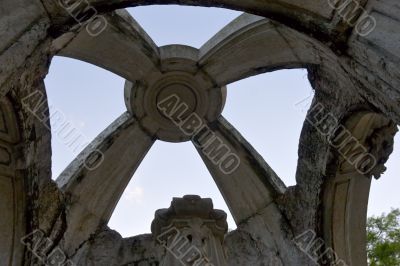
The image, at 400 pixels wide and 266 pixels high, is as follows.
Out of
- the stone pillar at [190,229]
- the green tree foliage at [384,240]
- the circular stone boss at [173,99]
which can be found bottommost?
the stone pillar at [190,229]

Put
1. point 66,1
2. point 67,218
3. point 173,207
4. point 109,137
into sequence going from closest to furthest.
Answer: point 66,1 < point 173,207 < point 67,218 < point 109,137

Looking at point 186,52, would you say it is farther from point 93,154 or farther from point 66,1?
point 66,1

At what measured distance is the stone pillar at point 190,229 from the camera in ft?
18.2

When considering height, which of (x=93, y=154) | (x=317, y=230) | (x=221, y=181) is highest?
(x=93, y=154)

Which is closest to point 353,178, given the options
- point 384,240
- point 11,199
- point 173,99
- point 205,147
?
point 384,240

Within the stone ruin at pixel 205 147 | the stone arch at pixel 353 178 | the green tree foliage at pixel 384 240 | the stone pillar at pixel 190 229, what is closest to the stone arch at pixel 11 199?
the stone ruin at pixel 205 147

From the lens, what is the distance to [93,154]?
8.49 metres

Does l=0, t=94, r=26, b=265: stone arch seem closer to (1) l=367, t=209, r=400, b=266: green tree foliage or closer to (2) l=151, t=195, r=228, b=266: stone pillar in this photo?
(2) l=151, t=195, r=228, b=266: stone pillar

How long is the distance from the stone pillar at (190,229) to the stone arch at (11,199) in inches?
71.2

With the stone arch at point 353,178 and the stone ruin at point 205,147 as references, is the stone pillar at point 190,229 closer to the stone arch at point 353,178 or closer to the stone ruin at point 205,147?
the stone ruin at point 205,147

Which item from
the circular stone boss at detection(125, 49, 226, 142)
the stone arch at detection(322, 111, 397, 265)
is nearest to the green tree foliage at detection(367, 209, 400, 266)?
the stone arch at detection(322, 111, 397, 265)

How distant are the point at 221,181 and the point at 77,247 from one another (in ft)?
7.12

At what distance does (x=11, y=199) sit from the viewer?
278 inches

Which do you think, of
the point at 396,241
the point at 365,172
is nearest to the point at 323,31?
the point at 365,172
